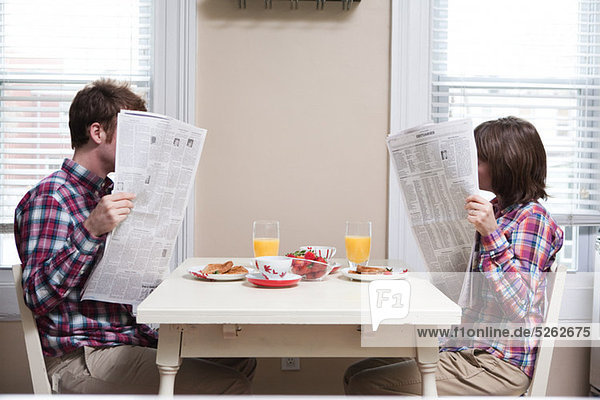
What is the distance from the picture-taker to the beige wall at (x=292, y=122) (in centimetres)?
226

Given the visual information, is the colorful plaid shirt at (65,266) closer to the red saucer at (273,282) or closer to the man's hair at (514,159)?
the red saucer at (273,282)

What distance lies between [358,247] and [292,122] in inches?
33.6

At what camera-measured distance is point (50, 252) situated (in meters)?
1.37

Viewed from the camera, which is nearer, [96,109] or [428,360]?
[428,360]

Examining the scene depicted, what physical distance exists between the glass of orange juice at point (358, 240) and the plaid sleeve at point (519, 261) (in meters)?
0.33

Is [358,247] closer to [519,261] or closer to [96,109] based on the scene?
[519,261]

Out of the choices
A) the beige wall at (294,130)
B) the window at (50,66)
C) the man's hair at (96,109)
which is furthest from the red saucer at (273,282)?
the window at (50,66)

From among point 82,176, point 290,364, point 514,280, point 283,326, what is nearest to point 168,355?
point 283,326

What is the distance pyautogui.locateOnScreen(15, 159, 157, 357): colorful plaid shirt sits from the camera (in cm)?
134

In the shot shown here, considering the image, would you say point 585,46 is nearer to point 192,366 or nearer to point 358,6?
point 358,6

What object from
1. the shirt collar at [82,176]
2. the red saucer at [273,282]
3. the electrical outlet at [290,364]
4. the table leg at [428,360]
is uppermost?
the shirt collar at [82,176]

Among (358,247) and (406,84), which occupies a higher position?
(406,84)

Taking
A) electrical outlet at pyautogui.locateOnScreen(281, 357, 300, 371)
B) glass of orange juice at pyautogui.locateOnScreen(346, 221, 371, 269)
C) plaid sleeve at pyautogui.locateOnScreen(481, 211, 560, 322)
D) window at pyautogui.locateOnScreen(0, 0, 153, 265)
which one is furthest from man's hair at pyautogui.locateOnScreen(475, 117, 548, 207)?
window at pyautogui.locateOnScreen(0, 0, 153, 265)

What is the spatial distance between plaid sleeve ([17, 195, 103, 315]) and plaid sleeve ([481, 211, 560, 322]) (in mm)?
977
